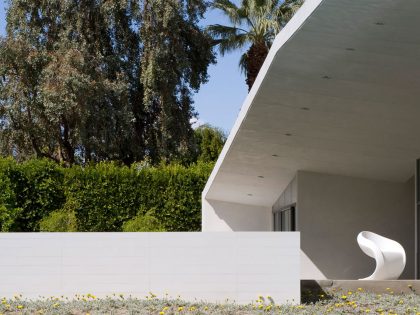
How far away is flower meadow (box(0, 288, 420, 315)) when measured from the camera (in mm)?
9383

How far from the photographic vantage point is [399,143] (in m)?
12.6

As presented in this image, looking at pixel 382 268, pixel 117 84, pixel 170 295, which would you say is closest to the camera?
pixel 170 295

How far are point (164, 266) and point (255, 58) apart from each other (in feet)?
57.5

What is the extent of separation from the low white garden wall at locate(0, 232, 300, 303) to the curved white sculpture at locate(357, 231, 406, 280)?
2.18m

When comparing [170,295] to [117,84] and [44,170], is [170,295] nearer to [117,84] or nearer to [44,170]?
[44,170]

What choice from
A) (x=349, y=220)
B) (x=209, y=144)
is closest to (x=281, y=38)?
(x=349, y=220)

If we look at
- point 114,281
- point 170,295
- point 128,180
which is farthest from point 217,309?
point 128,180

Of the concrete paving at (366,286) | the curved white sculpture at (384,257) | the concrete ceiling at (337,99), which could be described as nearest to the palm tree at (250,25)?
the concrete ceiling at (337,99)

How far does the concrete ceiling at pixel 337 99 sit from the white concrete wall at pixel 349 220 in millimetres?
481

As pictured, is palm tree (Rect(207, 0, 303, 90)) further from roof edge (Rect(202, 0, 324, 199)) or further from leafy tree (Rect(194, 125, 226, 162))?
roof edge (Rect(202, 0, 324, 199))

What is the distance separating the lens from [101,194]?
21.6 meters

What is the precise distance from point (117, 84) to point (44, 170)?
17.4ft

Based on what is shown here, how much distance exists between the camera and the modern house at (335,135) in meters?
7.80

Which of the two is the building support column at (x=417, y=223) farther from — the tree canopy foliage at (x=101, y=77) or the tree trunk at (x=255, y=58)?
the tree trunk at (x=255, y=58)
